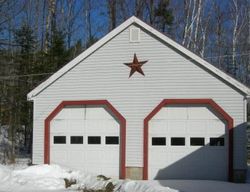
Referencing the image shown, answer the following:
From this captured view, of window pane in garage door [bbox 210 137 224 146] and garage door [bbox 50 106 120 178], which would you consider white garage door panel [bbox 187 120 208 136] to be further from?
garage door [bbox 50 106 120 178]

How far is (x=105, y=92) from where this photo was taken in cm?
2116

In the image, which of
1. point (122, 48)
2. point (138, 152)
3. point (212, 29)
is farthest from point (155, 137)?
point (212, 29)

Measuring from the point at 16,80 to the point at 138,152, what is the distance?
15.3 metres

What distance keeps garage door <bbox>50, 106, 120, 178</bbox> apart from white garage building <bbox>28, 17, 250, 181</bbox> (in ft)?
0.14

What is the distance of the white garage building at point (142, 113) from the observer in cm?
1964

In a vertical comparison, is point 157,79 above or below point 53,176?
→ above

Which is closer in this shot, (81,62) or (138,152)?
(138,152)

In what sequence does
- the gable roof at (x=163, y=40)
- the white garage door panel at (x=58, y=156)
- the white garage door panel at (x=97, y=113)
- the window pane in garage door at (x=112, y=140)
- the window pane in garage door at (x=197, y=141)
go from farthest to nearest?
1. the white garage door panel at (x=58, y=156)
2. the white garage door panel at (x=97, y=113)
3. the window pane in garage door at (x=112, y=140)
4. the window pane in garage door at (x=197, y=141)
5. the gable roof at (x=163, y=40)

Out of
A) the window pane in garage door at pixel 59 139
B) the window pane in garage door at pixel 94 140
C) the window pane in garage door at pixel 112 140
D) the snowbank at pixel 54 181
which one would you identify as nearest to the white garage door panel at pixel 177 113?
the window pane in garage door at pixel 112 140

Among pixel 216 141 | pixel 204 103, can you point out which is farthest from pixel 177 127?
pixel 216 141

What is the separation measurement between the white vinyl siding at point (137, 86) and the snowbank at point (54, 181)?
2.34 metres

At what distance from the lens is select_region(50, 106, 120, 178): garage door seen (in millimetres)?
20969

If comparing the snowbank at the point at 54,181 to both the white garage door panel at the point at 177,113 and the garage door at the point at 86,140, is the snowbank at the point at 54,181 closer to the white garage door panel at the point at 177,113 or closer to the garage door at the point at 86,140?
the garage door at the point at 86,140

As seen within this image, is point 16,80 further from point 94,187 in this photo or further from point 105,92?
point 94,187
